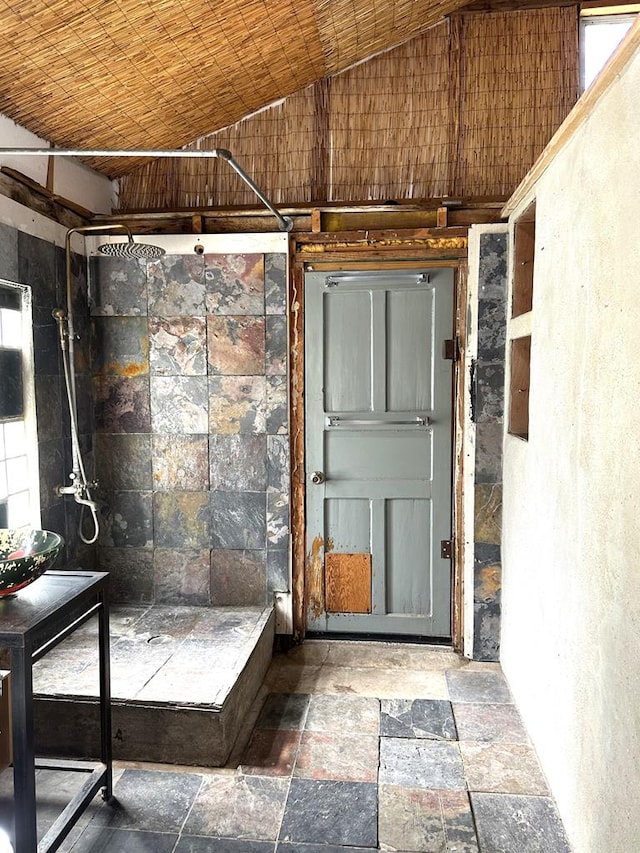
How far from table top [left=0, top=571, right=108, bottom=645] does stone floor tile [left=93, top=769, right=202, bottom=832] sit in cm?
79

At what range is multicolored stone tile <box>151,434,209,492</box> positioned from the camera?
3256 mm

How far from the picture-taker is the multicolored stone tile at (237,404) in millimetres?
3201

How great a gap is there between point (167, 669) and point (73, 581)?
2.64ft

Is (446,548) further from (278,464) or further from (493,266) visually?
(493,266)

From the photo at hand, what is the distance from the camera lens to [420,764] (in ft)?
7.64

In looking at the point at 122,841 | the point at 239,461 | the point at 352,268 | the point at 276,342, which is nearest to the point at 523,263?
the point at 352,268

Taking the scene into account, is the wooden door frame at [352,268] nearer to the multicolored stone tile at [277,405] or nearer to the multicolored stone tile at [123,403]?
the multicolored stone tile at [277,405]

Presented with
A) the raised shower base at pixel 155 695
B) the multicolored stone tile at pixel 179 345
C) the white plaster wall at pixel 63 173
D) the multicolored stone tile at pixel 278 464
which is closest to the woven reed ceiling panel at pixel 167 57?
the white plaster wall at pixel 63 173

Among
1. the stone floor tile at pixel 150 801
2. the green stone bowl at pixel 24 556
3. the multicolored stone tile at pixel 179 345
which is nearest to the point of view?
the green stone bowl at pixel 24 556

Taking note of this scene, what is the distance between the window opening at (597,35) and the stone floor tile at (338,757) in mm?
3317

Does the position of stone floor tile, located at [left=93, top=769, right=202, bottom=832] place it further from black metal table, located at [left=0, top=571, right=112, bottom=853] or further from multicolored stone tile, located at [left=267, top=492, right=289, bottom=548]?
multicolored stone tile, located at [left=267, top=492, right=289, bottom=548]

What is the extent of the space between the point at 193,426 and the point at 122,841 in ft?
6.15

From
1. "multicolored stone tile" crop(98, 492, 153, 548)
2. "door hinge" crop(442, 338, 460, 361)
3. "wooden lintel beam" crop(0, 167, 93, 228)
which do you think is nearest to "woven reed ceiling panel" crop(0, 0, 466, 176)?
"wooden lintel beam" crop(0, 167, 93, 228)

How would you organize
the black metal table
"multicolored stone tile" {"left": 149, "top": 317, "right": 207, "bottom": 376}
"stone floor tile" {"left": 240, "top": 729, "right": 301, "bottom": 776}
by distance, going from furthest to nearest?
"multicolored stone tile" {"left": 149, "top": 317, "right": 207, "bottom": 376} → "stone floor tile" {"left": 240, "top": 729, "right": 301, "bottom": 776} → the black metal table
